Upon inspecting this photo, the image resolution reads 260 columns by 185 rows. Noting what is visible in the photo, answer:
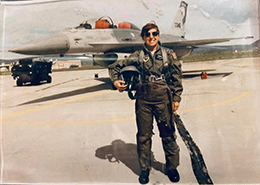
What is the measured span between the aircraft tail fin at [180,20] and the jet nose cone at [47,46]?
1660 mm

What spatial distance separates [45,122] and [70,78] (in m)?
0.68

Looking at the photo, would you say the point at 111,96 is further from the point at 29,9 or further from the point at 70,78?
the point at 29,9

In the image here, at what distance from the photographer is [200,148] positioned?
2184 mm

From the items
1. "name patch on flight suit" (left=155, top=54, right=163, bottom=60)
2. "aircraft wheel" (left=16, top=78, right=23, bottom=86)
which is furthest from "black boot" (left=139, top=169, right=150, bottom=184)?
"aircraft wheel" (left=16, top=78, right=23, bottom=86)

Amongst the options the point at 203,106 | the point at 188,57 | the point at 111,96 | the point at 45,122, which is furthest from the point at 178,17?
the point at 45,122

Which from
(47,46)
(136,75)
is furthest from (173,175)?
(47,46)

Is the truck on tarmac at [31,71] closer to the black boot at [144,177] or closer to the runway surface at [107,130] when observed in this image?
the runway surface at [107,130]

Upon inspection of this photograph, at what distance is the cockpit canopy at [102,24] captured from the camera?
264 cm

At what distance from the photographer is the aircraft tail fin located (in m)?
2.46

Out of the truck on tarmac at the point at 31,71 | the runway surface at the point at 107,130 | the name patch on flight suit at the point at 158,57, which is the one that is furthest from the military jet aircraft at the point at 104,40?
the name patch on flight suit at the point at 158,57

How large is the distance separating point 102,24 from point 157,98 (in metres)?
1.54

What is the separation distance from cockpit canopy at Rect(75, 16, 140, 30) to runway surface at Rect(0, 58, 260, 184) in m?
0.70

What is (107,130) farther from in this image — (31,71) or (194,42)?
(194,42)

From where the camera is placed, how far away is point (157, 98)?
6.25 ft
